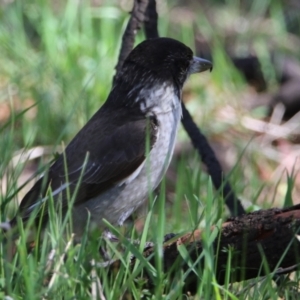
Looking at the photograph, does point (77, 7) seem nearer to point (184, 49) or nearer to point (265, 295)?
point (184, 49)

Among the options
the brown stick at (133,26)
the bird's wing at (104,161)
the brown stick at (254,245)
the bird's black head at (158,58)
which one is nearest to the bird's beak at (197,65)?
the bird's black head at (158,58)

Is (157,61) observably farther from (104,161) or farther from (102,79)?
(102,79)

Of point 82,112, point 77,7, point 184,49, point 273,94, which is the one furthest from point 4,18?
point 184,49

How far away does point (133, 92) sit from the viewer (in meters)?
5.23

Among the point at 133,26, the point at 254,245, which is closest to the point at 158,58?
the point at 133,26

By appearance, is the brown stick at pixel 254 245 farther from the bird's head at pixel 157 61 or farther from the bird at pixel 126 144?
the bird's head at pixel 157 61

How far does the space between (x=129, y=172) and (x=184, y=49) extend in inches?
35.7

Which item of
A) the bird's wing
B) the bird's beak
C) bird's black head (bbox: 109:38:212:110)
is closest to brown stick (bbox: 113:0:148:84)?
bird's black head (bbox: 109:38:212:110)

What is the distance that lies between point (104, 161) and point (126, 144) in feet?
0.53

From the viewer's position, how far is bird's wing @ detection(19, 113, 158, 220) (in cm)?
488

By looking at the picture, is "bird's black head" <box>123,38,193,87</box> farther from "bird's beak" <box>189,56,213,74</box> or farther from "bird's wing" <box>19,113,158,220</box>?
"bird's wing" <box>19,113,158,220</box>

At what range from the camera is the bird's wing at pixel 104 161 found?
4.88 m

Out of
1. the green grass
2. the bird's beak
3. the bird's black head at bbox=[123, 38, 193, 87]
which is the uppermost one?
the bird's black head at bbox=[123, 38, 193, 87]

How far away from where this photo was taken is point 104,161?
5.02m
